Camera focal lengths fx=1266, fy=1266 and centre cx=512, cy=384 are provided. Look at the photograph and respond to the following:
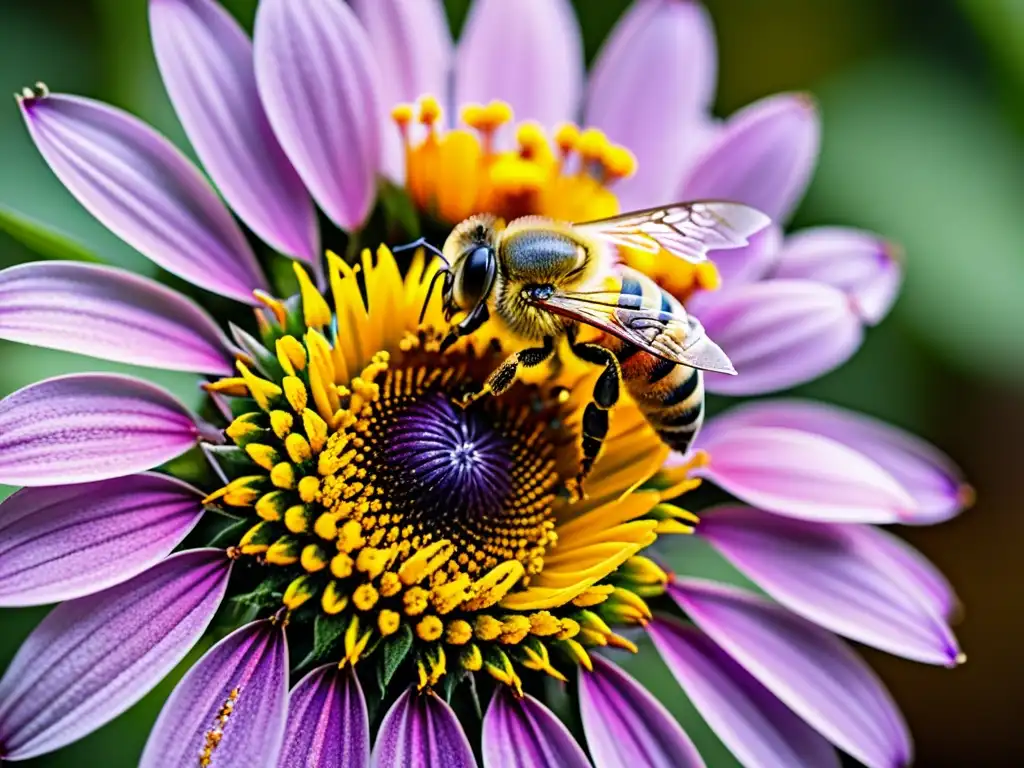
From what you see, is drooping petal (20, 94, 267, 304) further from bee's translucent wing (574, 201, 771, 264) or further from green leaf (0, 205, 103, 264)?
bee's translucent wing (574, 201, 771, 264)

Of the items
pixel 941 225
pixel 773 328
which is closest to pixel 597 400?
pixel 773 328

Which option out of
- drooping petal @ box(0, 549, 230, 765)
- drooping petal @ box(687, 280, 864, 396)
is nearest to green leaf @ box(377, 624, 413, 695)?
drooping petal @ box(0, 549, 230, 765)

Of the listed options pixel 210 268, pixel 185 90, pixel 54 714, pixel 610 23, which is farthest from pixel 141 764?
pixel 610 23

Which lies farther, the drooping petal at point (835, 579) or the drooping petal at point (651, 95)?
the drooping petal at point (651, 95)

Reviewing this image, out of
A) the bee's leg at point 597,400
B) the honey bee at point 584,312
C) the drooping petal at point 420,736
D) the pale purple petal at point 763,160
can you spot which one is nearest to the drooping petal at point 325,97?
the honey bee at point 584,312

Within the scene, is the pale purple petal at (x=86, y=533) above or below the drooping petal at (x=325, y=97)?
below

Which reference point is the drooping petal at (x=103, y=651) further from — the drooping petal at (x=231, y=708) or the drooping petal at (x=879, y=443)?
the drooping petal at (x=879, y=443)
